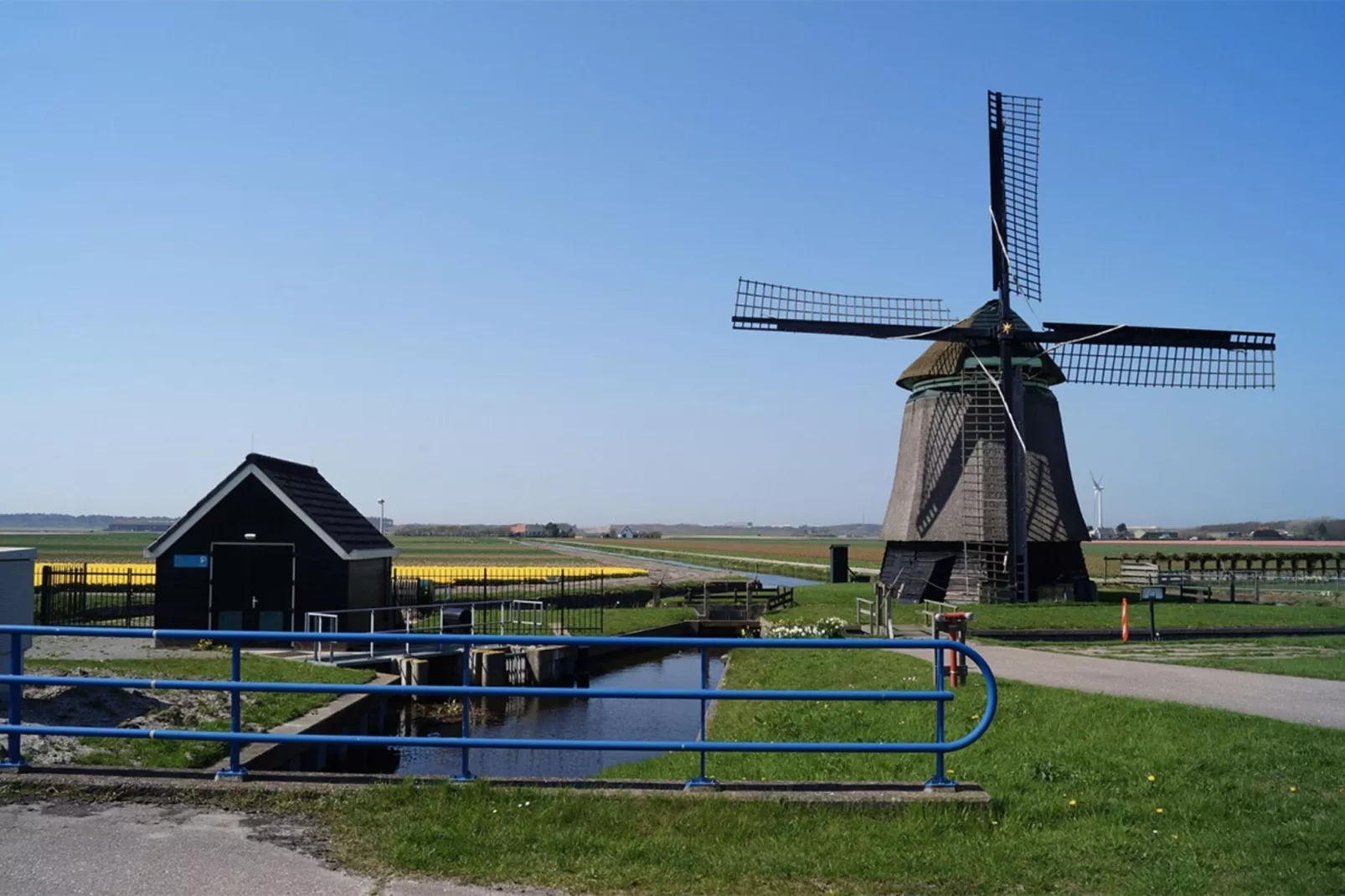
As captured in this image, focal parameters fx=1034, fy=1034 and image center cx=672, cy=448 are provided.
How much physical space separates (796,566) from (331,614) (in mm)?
55544

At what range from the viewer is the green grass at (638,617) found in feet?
97.3

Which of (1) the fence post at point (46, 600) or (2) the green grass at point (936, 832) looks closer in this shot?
(2) the green grass at point (936, 832)

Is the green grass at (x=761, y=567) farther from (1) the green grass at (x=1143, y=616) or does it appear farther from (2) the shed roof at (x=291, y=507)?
(2) the shed roof at (x=291, y=507)

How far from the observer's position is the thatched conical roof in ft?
111

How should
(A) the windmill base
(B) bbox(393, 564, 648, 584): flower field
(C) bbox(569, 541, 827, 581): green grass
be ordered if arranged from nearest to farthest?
(A) the windmill base
(B) bbox(393, 564, 648, 584): flower field
(C) bbox(569, 541, 827, 581): green grass

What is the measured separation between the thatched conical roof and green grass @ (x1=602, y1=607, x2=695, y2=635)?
11.6m

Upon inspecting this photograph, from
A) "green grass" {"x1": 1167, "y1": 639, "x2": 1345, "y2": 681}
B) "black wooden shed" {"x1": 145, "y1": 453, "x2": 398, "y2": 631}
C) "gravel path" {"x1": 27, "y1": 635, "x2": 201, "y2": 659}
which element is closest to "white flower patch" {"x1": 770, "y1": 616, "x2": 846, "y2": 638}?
"green grass" {"x1": 1167, "y1": 639, "x2": 1345, "y2": 681}

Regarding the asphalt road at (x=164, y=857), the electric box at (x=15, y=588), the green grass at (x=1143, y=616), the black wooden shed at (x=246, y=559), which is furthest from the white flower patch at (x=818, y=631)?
the asphalt road at (x=164, y=857)

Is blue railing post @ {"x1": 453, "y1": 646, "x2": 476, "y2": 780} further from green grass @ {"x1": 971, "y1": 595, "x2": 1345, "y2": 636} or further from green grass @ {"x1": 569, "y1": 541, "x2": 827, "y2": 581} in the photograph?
green grass @ {"x1": 569, "y1": 541, "x2": 827, "y2": 581}

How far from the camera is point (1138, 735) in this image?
9797 mm

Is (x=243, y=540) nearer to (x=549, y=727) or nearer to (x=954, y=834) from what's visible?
(x=549, y=727)

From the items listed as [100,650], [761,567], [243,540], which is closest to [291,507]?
[243,540]

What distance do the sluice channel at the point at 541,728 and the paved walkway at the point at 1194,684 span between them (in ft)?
18.4

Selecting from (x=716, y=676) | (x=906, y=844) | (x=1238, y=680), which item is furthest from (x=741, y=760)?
(x=716, y=676)
